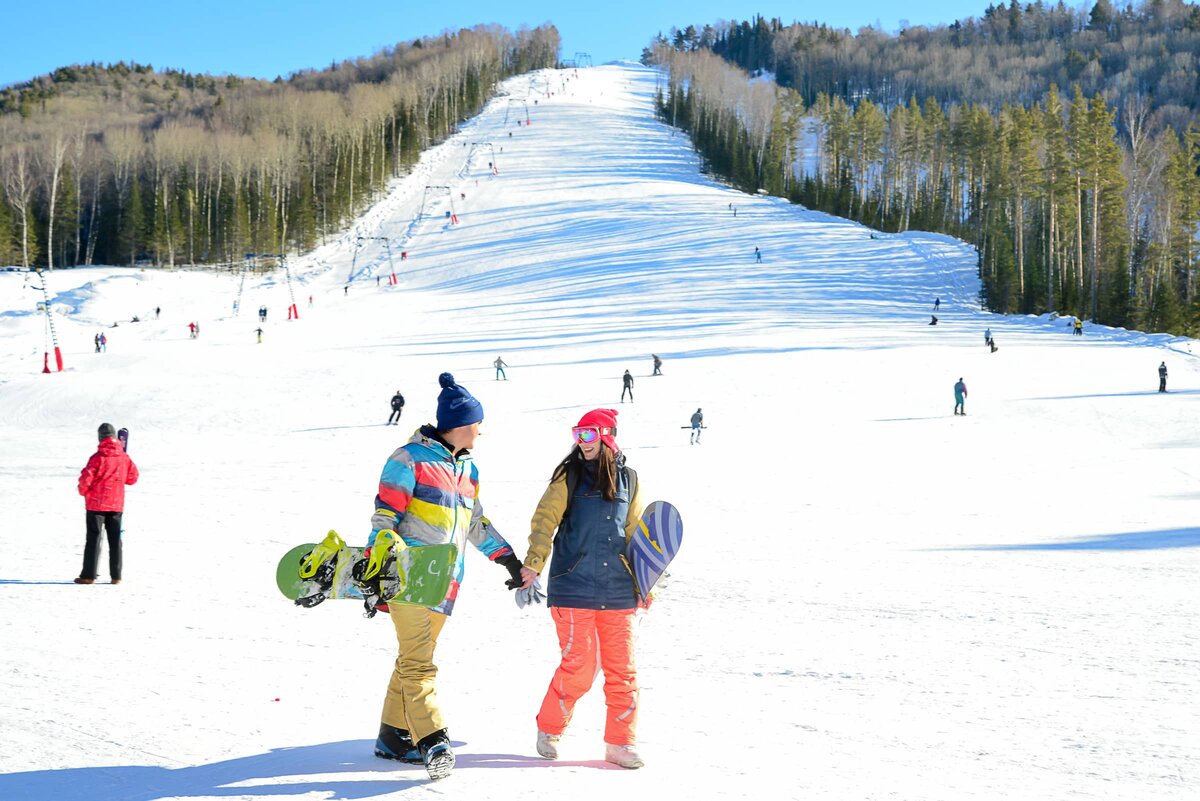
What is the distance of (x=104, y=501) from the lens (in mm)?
7496

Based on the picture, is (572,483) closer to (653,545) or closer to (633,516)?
(633,516)

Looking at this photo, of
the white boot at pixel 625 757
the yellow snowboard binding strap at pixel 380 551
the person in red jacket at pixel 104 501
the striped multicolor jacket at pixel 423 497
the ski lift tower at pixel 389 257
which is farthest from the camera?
the ski lift tower at pixel 389 257

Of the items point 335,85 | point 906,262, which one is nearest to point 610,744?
point 906,262

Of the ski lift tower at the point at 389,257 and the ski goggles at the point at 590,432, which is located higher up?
the ski lift tower at the point at 389,257

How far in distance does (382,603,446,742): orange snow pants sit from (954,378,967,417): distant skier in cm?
2154

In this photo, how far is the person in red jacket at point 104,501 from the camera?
24.4 ft

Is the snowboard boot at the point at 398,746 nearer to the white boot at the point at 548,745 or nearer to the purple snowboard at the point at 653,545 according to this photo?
the white boot at the point at 548,745

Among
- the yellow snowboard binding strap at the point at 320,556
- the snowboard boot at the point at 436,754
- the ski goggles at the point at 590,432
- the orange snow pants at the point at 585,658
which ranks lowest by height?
the snowboard boot at the point at 436,754

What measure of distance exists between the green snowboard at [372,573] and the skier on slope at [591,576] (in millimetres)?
492

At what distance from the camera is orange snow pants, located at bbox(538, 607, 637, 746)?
411 centimetres

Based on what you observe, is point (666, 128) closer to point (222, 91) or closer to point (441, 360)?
point (222, 91)

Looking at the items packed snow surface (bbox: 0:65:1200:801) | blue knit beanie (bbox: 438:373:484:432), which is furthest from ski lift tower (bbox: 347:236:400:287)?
blue knit beanie (bbox: 438:373:484:432)

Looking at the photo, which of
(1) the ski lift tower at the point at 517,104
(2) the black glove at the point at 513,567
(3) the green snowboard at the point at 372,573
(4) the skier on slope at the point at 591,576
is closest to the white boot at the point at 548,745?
(4) the skier on slope at the point at 591,576

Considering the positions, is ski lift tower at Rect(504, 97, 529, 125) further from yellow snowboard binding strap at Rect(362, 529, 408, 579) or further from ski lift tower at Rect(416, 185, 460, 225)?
yellow snowboard binding strap at Rect(362, 529, 408, 579)
